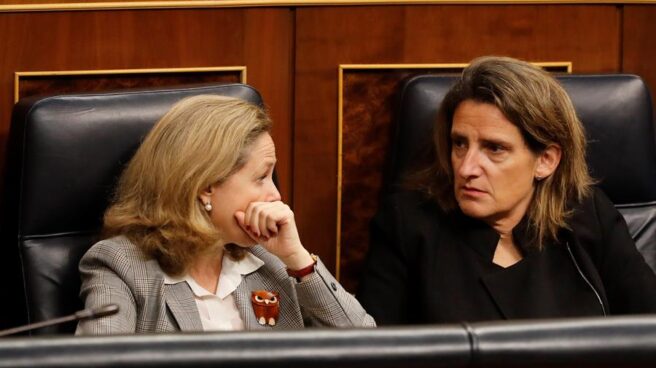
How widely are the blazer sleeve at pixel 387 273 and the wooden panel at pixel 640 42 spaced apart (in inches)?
30.4

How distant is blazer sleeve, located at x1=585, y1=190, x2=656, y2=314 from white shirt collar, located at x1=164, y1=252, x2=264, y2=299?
0.66 metres

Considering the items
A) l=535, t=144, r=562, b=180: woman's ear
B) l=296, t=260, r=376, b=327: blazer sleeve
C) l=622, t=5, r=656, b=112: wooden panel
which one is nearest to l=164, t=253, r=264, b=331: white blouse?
Result: l=296, t=260, r=376, b=327: blazer sleeve

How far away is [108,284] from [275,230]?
279 mm

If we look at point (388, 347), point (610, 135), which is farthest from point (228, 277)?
point (388, 347)

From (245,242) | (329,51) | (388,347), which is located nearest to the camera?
(388,347)

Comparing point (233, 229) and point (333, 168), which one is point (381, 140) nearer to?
point (333, 168)

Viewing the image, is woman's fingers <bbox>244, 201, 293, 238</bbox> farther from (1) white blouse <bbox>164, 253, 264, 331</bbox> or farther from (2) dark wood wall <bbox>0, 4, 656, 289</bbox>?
(2) dark wood wall <bbox>0, 4, 656, 289</bbox>

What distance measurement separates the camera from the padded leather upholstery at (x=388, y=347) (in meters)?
0.91

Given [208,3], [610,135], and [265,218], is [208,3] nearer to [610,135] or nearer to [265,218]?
[265,218]

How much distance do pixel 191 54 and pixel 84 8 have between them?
239mm

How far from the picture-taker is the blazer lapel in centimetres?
181

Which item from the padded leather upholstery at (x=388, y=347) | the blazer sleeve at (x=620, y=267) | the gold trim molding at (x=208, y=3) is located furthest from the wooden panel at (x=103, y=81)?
the padded leather upholstery at (x=388, y=347)

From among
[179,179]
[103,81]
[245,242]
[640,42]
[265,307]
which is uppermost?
[640,42]

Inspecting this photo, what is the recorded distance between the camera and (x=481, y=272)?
2.07 m
